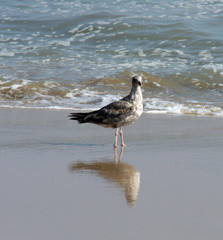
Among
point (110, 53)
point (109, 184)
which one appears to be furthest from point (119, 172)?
point (110, 53)

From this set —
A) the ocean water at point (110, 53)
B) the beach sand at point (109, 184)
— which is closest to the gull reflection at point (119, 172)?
the beach sand at point (109, 184)

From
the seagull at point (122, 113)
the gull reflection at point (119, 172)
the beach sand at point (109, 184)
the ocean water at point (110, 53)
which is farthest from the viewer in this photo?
the ocean water at point (110, 53)

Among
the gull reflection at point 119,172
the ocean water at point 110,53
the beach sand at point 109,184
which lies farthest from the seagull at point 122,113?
the ocean water at point 110,53

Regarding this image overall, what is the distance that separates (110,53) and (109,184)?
12.0 metres

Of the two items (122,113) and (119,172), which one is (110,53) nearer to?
(122,113)

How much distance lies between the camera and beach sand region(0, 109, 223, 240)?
A: 314 cm

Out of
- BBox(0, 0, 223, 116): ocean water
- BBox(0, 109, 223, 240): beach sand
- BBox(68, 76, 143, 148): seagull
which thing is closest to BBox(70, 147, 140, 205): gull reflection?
BBox(0, 109, 223, 240): beach sand

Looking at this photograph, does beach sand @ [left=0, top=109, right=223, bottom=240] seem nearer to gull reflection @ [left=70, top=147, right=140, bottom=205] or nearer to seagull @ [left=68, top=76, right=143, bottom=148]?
gull reflection @ [left=70, top=147, right=140, bottom=205]

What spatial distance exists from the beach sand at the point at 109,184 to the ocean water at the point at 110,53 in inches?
122

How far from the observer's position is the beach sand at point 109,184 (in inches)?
123

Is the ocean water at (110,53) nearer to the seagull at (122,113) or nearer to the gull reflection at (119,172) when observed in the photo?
the seagull at (122,113)

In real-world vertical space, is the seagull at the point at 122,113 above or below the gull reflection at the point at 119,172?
above

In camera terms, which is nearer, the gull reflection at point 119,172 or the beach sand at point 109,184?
the beach sand at point 109,184

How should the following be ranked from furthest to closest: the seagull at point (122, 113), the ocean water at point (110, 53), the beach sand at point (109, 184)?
the ocean water at point (110, 53) < the seagull at point (122, 113) < the beach sand at point (109, 184)
